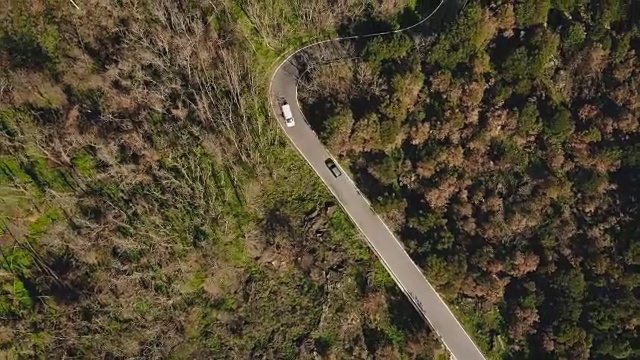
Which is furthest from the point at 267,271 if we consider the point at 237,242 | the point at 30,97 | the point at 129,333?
the point at 30,97

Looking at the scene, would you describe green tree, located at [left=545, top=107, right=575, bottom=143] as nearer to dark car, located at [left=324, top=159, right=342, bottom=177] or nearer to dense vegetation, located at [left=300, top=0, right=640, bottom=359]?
dense vegetation, located at [left=300, top=0, right=640, bottom=359]

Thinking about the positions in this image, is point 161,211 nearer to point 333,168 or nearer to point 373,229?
point 333,168

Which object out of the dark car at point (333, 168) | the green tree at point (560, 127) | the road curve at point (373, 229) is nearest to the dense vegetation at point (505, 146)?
the green tree at point (560, 127)

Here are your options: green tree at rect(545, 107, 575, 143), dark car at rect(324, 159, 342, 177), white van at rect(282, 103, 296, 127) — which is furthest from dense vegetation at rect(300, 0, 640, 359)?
white van at rect(282, 103, 296, 127)

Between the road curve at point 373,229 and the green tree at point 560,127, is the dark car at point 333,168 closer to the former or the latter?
the road curve at point 373,229

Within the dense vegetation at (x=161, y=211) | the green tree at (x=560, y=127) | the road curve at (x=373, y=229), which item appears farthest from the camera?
the green tree at (x=560, y=127)

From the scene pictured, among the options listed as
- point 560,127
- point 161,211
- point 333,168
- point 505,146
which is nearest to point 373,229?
point 333,168
